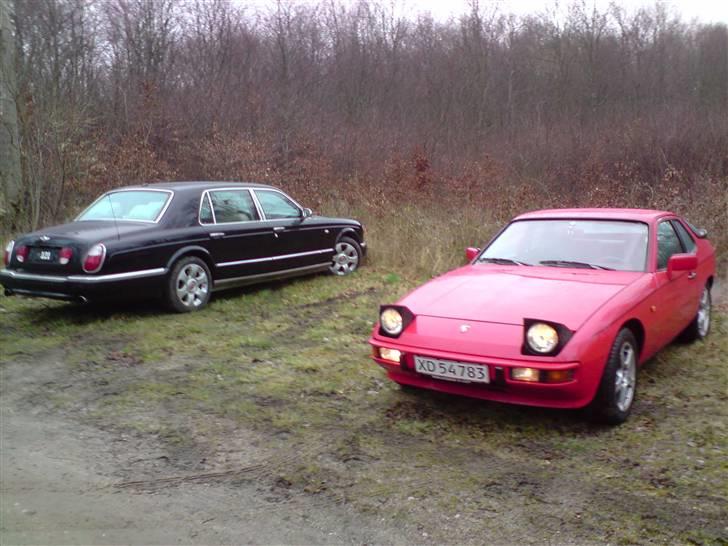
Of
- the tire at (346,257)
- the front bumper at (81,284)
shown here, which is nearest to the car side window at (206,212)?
the front bumper at (81,284)

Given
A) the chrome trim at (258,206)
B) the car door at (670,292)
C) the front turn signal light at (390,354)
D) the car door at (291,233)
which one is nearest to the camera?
the front turn signal light at (390,354)

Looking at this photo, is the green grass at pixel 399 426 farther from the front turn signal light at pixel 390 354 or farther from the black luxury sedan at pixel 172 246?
the black luxury sedan at pixel 172 246

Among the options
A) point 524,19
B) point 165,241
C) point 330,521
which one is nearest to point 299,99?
point 524,19

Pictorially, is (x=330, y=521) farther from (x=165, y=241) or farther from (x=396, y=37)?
(x=396, y=37)

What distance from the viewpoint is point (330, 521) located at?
353 cm

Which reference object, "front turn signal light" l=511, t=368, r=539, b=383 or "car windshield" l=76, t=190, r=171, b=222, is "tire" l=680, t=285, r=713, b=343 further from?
"car windshield" l=76, t=190, r=171, b=222

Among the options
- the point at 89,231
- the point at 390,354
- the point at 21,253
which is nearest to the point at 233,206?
the point at 89,231

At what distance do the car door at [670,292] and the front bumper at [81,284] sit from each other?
517 centimetres

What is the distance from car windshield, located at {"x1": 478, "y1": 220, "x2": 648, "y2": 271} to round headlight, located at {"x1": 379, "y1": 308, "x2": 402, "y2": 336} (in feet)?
4.45

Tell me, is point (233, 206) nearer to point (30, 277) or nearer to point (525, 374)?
point (30, 277)

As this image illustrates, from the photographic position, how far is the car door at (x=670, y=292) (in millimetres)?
5395

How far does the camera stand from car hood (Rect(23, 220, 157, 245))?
299 inches

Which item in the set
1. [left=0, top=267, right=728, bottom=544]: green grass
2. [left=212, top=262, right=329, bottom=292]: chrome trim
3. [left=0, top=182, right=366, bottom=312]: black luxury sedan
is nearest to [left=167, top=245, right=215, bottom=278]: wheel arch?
[left=0, top=182, right=366, bottom=312]: black luxury sedan

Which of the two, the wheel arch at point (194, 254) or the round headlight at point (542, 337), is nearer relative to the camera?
the round headlight at point (542, 337)
